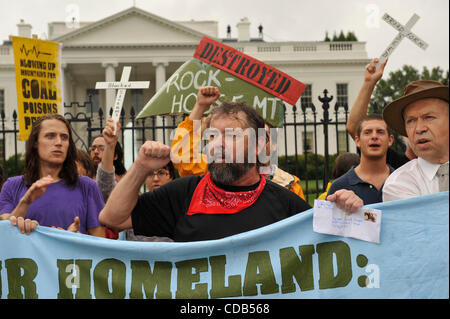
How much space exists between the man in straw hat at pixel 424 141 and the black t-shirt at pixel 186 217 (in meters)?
0.66

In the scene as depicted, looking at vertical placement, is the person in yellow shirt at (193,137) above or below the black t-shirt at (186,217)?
above

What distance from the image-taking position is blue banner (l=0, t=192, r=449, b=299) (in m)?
2.49

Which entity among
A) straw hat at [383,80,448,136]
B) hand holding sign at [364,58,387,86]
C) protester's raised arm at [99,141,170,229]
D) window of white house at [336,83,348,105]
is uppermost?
window of white house at [336,83,348,105]

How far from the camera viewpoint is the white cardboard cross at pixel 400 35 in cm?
312

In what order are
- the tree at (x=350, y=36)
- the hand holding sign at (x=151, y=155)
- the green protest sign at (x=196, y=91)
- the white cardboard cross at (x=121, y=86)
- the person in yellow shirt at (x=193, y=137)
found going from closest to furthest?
the hand holding sign at (x=151, y=155) < the white cardboard cross at (x=121, y=86) < the person in yellow shirt at (x=193, y=137) < the green protest sign at (x=196, y=91) < the tree at (x=350, y=36)

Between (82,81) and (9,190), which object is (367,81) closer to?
(9,190)

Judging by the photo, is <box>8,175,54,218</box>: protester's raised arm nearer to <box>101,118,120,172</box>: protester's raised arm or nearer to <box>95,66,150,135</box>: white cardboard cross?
<box>101,118,120,172</box>: protester's raised arm

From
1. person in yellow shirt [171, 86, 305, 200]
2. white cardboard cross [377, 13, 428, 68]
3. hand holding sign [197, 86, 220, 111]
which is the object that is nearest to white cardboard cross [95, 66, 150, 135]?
person in yellow shirt [171, 86, 305, 200]

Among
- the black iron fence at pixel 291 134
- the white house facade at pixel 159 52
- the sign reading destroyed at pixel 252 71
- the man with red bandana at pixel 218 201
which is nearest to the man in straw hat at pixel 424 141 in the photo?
the man with red bandana at pixel 218 201

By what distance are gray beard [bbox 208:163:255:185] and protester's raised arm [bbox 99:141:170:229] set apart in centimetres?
26

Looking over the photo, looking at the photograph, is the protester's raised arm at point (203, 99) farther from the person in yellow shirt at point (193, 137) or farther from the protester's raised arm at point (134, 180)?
the protester's raised arm at point (134, 180)
